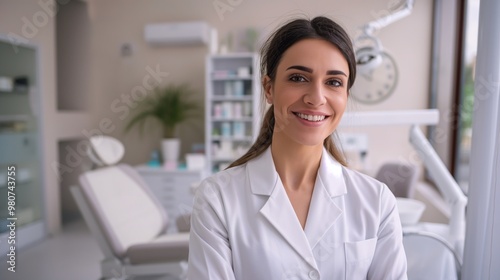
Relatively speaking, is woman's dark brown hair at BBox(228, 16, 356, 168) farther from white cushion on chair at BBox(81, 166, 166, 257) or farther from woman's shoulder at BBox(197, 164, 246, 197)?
white cushion on chair at BBox(81, 166, 166, 257)

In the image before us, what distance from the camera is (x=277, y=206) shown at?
905 millimetres

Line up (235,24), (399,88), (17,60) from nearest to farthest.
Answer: (17,60) → (399,88) → (235,24)

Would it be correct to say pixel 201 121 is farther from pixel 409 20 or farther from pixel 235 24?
pixel 409 20

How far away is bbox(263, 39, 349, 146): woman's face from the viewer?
832mm

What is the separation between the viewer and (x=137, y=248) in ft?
5.83

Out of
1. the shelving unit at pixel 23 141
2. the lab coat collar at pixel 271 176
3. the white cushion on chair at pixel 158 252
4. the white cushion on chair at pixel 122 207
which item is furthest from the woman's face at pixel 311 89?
the shelving unit at pixel 23 141

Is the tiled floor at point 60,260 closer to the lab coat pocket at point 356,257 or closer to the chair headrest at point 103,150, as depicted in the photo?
the chair headrest at point 103,150

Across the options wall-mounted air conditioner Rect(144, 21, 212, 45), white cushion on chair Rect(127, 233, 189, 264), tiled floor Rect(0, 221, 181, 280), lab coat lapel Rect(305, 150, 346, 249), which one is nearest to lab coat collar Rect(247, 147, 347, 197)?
lab coat lapel Rect(305, 150, 346, 249)

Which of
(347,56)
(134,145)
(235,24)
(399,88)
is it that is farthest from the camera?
(134,145)

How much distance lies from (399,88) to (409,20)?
701 millimetres

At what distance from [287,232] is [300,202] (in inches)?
4.3

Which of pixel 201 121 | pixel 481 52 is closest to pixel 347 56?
pixel 481 52

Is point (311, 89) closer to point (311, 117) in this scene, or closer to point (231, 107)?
point (311, 117)

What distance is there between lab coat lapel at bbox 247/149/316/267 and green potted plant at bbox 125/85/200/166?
114 inches
